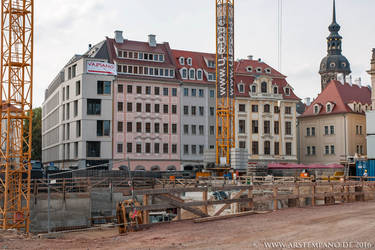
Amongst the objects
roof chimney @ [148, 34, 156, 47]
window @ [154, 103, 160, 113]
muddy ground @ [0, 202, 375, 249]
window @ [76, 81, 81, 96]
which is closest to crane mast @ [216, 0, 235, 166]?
window @ [154, 103, 160, 113]

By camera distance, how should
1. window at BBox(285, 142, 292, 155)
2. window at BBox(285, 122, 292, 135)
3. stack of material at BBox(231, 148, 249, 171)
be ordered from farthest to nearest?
window at BBox(285, 122, 292, 135) → window at BBox(285, 142, 292, 155) → stack of material at BBox(231, 148, 249, 171)

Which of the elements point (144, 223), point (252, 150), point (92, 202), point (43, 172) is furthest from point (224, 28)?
point (144, 223)

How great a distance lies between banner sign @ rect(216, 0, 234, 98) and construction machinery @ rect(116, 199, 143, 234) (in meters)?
60.3

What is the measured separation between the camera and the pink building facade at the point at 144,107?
79.0m

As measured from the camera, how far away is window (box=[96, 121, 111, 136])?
7775 centimetres

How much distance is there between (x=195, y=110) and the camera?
84438 mm

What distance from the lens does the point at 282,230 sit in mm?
18328

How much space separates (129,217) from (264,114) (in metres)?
67.7

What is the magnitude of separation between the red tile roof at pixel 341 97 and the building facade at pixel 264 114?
14.2 feet

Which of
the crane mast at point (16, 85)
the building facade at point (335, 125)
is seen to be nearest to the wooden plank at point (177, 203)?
the crane mast at point (16, 85)

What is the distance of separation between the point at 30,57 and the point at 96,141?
1255 inches

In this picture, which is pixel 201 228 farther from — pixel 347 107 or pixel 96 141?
pixel 347 107

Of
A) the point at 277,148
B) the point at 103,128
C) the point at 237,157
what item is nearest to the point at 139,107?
the point at 103,128

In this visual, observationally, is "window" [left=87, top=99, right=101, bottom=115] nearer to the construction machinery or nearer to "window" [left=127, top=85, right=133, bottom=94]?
"window" [left=127, top=85, right=133, bottom=94]
